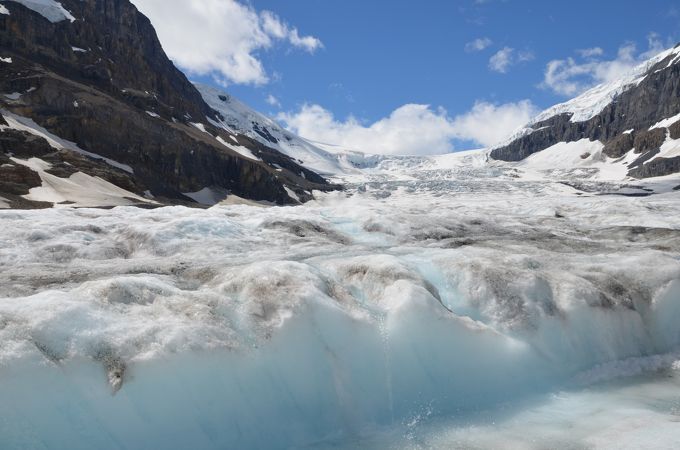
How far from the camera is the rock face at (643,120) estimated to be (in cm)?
13150

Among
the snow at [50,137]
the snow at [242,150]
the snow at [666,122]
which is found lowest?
the snow at [50,137]

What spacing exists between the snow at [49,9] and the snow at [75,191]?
5366 cm

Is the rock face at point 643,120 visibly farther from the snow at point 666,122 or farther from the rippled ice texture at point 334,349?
the rippled ice texture at point 334,349

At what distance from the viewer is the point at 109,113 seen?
6381 centimetres

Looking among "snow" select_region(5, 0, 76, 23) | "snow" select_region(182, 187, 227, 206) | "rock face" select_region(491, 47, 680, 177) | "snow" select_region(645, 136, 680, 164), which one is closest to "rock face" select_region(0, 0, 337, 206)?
"snow" select_region(182, 187, 227, 206)

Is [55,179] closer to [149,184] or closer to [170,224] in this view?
[149,184]

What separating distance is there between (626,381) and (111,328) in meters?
9.77

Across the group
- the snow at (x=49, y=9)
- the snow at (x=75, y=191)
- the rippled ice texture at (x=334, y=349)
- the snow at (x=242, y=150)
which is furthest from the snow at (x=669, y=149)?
the snow at (x=49, y=9)

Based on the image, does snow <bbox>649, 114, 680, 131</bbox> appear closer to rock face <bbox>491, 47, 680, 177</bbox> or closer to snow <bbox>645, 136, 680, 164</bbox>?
rock face <bbox>491, 47, 680, 177</bbox>

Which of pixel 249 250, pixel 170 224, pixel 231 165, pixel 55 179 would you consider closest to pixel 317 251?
pixel 249 250

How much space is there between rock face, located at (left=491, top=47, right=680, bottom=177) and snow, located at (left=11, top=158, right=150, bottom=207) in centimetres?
12131

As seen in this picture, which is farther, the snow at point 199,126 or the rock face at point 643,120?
the rock face at point 643,120

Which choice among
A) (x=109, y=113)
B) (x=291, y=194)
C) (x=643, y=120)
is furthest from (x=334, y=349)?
(x=643, y=120)

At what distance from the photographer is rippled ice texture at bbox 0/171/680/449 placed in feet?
21.8
